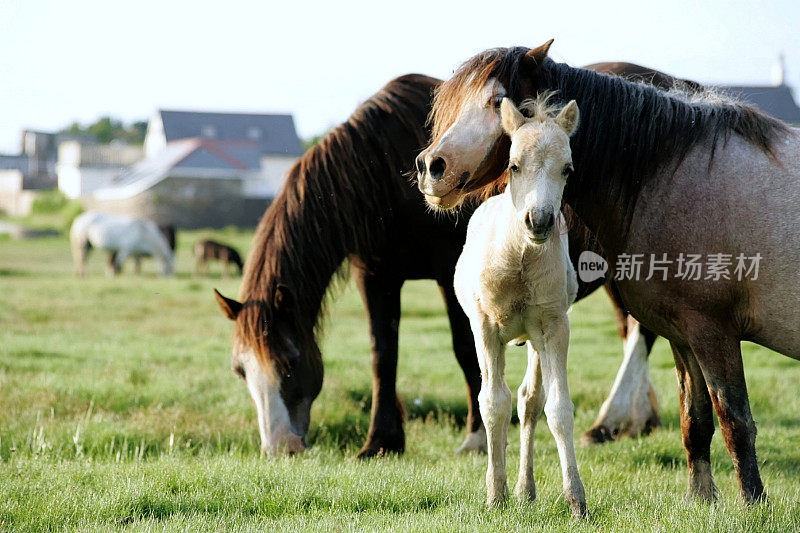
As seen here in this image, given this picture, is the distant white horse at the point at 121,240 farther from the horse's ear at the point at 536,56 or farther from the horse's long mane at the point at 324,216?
the horse's ear at the point at 536,56

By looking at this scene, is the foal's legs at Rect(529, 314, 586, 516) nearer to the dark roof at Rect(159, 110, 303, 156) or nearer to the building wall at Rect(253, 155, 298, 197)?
the building wall at Rect(253, 155, 298, 197)

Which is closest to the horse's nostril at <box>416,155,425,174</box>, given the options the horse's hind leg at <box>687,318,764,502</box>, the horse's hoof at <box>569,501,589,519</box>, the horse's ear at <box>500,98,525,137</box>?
the horse's ear at <box>500,98,525,137</box>

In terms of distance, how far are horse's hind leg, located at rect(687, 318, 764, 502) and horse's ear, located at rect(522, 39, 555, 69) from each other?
143 centimetres

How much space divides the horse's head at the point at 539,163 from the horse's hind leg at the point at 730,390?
1.05m

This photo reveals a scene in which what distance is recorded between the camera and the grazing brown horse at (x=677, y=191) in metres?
3.70

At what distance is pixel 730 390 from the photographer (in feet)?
12.2

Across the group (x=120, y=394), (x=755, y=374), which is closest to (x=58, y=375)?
(x=120, y=394)

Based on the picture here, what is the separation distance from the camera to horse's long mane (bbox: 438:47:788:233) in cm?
396

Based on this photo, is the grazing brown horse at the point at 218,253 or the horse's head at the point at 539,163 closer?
the horse's head at the point at 539,163

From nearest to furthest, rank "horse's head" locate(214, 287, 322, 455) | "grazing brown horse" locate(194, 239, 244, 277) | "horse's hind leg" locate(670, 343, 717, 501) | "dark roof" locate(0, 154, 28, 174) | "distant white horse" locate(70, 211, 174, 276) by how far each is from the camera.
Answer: "horse's hind leg" locate(670, 343, 717, 501) < "horse's head" locate(214, 287, 322, 455) < "grazing brown horse" locate(194, 239, 244, 277) < "distant white horse" locate(70, 211, 174, 276) < "dark roof" locate(0, 154, 28, 174)

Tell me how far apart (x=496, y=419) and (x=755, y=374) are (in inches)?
224

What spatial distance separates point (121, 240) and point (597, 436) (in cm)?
2230

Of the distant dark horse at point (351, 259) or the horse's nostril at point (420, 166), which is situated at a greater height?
the horse's nostril at point (420, 166)

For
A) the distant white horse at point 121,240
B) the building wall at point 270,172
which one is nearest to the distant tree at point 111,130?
the building wall at point 270,172
